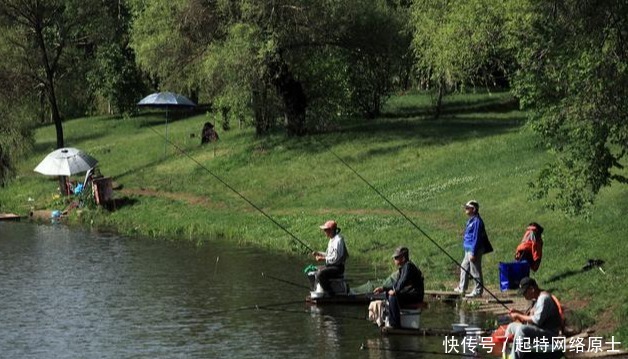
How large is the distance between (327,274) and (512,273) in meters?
3.71

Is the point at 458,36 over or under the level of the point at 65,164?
over

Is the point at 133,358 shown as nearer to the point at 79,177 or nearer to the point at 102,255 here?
the point at 102,255

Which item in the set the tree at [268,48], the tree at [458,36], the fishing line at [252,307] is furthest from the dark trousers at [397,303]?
the tree at [268,48]

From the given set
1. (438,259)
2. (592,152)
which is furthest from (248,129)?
(592,152)

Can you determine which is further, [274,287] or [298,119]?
[298,119]

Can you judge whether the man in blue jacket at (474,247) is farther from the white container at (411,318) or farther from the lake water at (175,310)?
the white container at (411,318)

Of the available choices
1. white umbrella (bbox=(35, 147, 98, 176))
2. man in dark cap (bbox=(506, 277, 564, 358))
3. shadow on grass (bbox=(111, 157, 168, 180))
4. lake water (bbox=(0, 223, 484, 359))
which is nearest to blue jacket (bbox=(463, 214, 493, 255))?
lake water (bbox=(0, 223, 484, 359))

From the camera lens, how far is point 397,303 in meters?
22.0

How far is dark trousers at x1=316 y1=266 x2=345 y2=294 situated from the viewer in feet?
83.5

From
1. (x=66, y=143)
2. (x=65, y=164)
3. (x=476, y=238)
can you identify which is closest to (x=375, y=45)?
(x=65, y=164)

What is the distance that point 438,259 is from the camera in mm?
29938

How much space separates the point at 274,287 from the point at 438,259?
414cm

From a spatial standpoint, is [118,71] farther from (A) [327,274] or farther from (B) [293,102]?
(A) [327,274]

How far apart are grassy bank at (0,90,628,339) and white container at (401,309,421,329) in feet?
9.96
